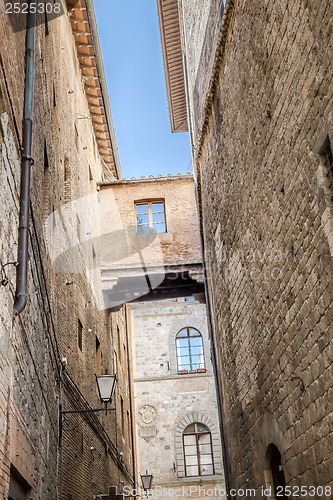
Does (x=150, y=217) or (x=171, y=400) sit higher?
(x=150, y=217)

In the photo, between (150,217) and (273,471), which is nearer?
(273,471)

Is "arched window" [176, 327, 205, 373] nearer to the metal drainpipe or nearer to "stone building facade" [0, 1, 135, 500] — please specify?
"stone building facade" [0, 1, 135, 500]

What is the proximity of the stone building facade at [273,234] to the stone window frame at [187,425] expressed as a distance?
14276 millimetres

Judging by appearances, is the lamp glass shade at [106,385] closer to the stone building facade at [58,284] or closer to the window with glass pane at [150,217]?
the stone building facade at [58,284]

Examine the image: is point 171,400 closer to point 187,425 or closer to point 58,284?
point 187,425

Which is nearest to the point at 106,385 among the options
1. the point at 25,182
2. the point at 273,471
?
the point at 273,471

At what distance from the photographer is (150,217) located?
17.4 metres

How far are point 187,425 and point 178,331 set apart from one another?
4.07m

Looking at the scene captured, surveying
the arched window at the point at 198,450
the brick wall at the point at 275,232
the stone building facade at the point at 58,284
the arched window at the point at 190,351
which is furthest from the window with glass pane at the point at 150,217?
the arched window at the point at 198,450

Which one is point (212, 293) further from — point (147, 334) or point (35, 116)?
point (147, 334)

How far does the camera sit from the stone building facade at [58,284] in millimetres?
5637

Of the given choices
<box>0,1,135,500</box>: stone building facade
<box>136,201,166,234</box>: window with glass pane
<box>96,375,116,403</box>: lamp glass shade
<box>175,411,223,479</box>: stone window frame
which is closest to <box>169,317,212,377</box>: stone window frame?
<box>175,411,223,479</box>: stone window frame

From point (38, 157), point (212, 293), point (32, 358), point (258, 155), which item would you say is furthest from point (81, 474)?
point (258, 155)

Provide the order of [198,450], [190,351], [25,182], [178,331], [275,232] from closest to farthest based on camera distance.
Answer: [25,182]
[275,232]
[198,450]
[190,351]
[178,331]
